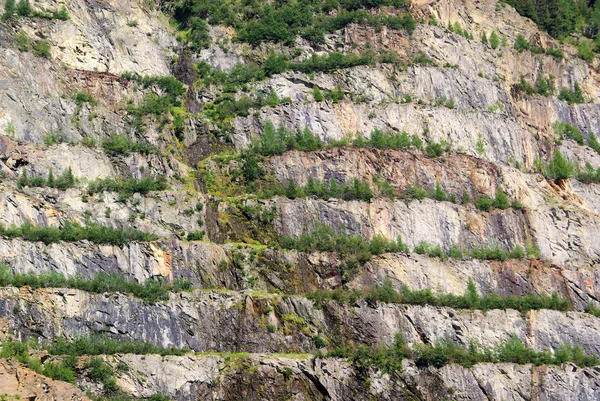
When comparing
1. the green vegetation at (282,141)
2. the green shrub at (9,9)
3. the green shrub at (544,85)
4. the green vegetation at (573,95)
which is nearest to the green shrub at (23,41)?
the green shrub at (9,9)

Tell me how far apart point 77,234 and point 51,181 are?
5103 millimetres

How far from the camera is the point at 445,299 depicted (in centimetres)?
8438

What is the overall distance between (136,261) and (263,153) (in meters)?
15.2

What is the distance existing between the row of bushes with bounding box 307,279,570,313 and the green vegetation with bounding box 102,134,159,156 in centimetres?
1686

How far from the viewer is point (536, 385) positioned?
81.0m

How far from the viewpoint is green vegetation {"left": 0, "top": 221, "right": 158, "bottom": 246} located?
257ft

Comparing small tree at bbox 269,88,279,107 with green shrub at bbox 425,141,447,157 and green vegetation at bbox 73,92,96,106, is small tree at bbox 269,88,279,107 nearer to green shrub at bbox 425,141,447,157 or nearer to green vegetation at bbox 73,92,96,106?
green shrub at bbox 425,141,447,157

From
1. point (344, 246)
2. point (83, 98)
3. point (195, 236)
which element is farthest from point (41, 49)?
point (344, 246)

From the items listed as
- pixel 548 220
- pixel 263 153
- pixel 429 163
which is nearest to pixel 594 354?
pixel 548 220

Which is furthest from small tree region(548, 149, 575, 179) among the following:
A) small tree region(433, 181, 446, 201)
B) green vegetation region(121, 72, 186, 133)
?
green vegetation region(121, 72, 186, 133)

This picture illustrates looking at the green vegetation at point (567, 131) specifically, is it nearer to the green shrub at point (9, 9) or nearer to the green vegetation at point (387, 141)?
the green vegetation at point (387, 141)

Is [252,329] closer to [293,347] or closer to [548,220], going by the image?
[293,347]

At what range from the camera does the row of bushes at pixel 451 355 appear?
259 ft

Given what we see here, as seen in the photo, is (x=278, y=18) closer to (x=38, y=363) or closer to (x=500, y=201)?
(x=500, y=201)
